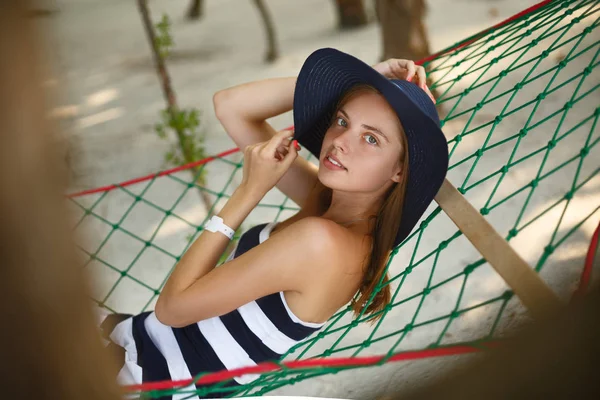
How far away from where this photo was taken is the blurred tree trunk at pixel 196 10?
5383mm

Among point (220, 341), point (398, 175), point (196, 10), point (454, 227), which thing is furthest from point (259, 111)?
point (196, 10)

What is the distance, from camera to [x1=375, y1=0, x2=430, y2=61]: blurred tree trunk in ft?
9.87

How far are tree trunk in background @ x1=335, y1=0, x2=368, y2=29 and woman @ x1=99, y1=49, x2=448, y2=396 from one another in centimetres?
349

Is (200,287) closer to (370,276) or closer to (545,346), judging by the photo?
(370,276)

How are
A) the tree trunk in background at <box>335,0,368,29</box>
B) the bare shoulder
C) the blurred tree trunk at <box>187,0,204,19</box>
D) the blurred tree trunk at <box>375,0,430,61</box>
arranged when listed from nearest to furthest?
the bare shoulder
the blurred tree trunk at <box>375,0,430,61</box>
the tree trunk in background at <box>335,0,368,29</box>
the blurred tree trunk at <box>187,0,204,19</box>

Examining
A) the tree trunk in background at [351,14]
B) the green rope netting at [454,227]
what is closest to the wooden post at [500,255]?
the green rope netting at [454,227]

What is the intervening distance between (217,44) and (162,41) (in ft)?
8.28

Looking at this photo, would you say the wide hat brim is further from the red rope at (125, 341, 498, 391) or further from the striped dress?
the red rope at (125, 341, 498, 391)

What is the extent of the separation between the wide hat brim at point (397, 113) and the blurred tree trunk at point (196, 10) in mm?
4472

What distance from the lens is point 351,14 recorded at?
4605 mm

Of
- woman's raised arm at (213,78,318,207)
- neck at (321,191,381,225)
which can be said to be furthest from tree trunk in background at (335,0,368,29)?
neck at (321,191,381,225)

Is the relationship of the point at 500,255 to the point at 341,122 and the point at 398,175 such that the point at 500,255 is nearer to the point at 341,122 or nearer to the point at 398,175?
the point at 398,175

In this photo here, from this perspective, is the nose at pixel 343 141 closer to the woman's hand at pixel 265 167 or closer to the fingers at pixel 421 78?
the woman's hand at pixel 265 167

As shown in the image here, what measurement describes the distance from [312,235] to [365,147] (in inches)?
7.1
